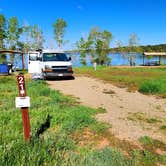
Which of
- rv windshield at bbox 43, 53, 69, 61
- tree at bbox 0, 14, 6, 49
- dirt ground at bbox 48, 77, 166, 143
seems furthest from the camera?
tree at bbox 0, 14, 6, 49

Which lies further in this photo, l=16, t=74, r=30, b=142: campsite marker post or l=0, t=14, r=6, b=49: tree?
l=0, t=14, r=6, b=49: tree

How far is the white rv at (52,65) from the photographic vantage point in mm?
22562

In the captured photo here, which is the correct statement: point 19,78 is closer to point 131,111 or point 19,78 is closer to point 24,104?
point 24,104

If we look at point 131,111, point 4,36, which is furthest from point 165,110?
point 4,36

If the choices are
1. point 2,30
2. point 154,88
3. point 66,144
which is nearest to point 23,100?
point 66,144

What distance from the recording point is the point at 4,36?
50500 millimetres

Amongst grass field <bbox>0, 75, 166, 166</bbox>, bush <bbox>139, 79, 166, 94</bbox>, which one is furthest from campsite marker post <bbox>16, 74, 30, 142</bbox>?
bush <bbox>139, 79, 166, 94</bbox>

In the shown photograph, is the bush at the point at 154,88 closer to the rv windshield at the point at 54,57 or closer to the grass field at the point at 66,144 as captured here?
the grass field at the point at 66,144

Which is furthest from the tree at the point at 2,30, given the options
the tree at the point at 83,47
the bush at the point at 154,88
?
the bush at the point at 154,88

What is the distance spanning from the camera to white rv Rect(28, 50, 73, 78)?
74.0ft

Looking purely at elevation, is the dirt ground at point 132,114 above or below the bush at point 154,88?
below

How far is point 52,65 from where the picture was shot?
22641 millimetres

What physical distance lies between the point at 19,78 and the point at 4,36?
1845 inches

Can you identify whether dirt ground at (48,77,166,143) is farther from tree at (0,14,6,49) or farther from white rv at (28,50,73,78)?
tree at (0,14,6,49)
